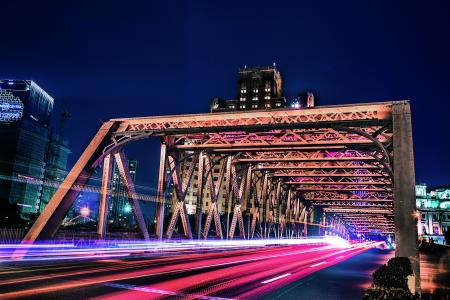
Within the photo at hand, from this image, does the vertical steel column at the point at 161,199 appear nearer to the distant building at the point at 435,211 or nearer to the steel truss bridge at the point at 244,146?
the steel truss bridge at the point at 244,146

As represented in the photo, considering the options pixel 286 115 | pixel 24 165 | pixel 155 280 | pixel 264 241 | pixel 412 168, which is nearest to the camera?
pixel 155 280

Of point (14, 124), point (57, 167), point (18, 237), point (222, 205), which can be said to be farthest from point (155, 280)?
point (57, 167)

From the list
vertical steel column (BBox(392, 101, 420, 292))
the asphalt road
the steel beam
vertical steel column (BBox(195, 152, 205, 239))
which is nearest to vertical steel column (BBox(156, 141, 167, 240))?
vertical steel column (BBox(195, 152, 205, 239))

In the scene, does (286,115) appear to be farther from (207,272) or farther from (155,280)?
(155,280)

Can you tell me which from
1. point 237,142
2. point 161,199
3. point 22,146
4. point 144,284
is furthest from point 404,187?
point 22,146

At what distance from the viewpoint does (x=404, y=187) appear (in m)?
16.6

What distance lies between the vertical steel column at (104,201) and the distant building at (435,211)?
148 meters

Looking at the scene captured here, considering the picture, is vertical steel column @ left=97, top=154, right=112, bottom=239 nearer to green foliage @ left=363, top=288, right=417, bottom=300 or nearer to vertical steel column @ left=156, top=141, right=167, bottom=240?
vertical steel column @ left=156, top=141, right=167, bottom=240

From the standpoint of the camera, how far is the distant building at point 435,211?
479 ft

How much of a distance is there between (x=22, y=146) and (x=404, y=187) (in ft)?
462

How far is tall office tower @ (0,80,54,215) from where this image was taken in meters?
124

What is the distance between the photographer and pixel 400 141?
1755 cm

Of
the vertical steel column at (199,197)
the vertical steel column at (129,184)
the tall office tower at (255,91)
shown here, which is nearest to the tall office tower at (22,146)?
the tall office tower at (255,91)

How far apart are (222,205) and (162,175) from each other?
97037 millimetres
